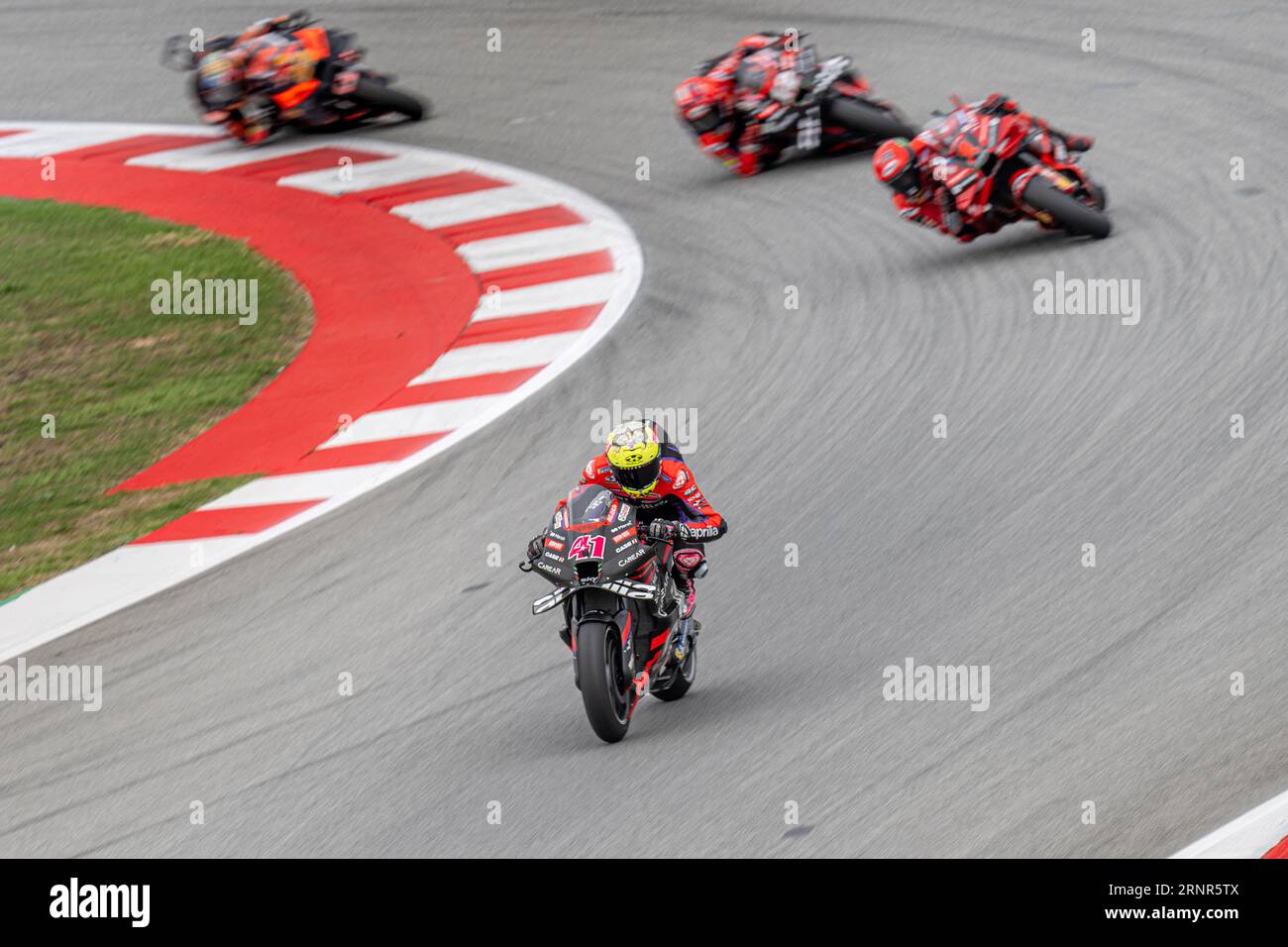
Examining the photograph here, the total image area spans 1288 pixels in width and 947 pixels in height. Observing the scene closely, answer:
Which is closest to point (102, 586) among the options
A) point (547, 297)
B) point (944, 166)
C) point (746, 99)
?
point (547, 297)

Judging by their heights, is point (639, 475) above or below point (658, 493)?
above

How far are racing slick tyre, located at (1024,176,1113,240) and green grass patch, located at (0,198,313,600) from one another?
5658 millimetres

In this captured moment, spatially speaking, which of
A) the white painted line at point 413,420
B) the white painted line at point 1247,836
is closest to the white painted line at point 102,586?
the white painted line at point 413,420

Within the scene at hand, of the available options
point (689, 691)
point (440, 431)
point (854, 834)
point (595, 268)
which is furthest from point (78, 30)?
point (854, 834)

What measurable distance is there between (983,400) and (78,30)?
16.0m

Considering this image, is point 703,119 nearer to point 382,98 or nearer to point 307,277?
point 307,277

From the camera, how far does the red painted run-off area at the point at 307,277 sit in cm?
1289

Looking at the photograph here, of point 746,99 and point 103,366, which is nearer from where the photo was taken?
point 103,366

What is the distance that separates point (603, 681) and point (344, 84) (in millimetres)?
12283

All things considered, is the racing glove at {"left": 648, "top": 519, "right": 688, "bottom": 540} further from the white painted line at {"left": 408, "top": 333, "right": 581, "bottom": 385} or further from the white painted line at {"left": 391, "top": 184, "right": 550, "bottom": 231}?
the white painted line at {"left": 391, "top": 184, "right": 550, "bottom": 231}

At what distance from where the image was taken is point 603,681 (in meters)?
8.02

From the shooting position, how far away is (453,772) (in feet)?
27.3
